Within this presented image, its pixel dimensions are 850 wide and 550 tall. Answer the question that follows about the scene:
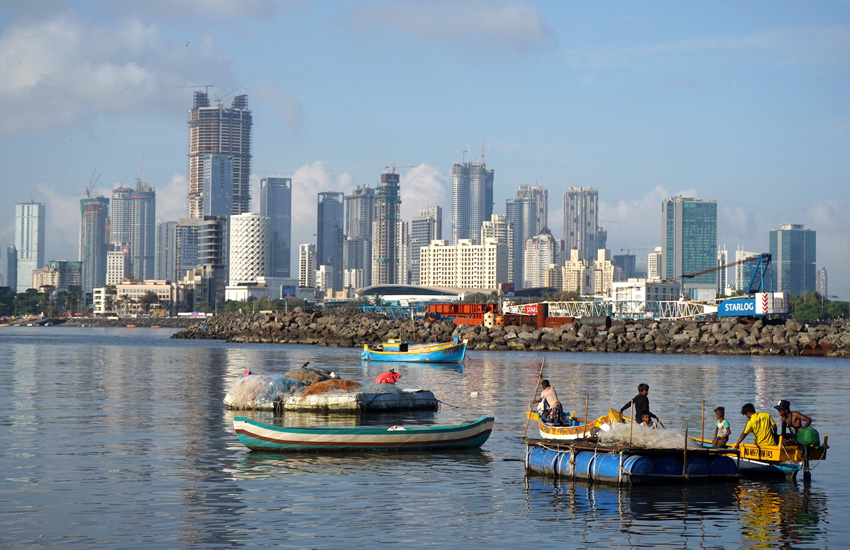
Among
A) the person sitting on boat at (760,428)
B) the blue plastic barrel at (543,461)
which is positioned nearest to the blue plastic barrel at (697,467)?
the person sitting on boat at (760,428)

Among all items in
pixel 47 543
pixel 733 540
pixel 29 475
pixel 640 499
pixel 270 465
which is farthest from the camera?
pixel 270 465

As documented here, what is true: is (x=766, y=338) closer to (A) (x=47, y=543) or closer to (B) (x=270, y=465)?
(B) (x=270, y=465)

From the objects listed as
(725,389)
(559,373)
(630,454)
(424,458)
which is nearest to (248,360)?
(559,373)

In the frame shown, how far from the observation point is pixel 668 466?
28.8 metres

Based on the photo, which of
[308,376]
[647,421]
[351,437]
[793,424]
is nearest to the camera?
[793,424]

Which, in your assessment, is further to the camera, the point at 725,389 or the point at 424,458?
the point at 725,389

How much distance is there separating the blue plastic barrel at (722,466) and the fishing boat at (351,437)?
370 inches

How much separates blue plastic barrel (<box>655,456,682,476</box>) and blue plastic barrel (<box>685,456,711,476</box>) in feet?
0.91

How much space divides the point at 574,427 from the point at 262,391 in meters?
21.0

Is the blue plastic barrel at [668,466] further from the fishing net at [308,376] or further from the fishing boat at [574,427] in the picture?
the fishing net at [308,376]

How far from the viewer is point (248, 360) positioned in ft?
330

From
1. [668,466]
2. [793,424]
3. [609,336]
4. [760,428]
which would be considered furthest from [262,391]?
[609,336]

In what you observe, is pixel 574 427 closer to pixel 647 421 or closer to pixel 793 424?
pixel 647 421

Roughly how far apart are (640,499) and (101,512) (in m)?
13.8
